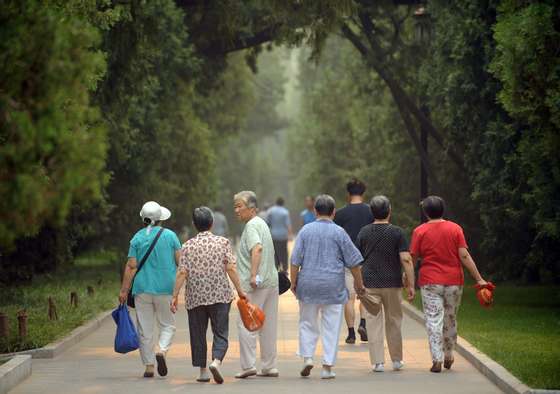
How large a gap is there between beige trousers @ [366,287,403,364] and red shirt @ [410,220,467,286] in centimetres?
38

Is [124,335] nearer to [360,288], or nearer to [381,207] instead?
[360,288]

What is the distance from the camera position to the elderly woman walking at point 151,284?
1384cm

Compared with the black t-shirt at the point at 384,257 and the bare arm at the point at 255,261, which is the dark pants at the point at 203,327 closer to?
the bare arm at the point at 255,261

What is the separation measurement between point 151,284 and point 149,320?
38 centimetres

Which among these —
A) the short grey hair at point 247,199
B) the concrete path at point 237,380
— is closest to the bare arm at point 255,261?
the short grey hair at point 247,199

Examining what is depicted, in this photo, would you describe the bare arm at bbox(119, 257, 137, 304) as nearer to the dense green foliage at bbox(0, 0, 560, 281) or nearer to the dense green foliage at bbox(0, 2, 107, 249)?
the dense green foliage at bbox(0, 0, 560, 281)

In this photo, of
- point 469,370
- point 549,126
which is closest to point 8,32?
point 469,370

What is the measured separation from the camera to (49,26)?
902 centimetres

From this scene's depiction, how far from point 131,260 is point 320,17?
11.1 metres

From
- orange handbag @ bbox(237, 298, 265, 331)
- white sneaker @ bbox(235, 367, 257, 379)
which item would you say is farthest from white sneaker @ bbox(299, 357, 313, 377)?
orange handbag @ bbox(237, 298, 265, 331)

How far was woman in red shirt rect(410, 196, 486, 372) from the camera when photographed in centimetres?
1398

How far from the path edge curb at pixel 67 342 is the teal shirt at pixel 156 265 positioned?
79.5 inches

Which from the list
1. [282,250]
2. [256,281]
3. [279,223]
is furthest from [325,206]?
[282,250]

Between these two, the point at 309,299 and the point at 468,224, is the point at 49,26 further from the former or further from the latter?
the point at 468,224
